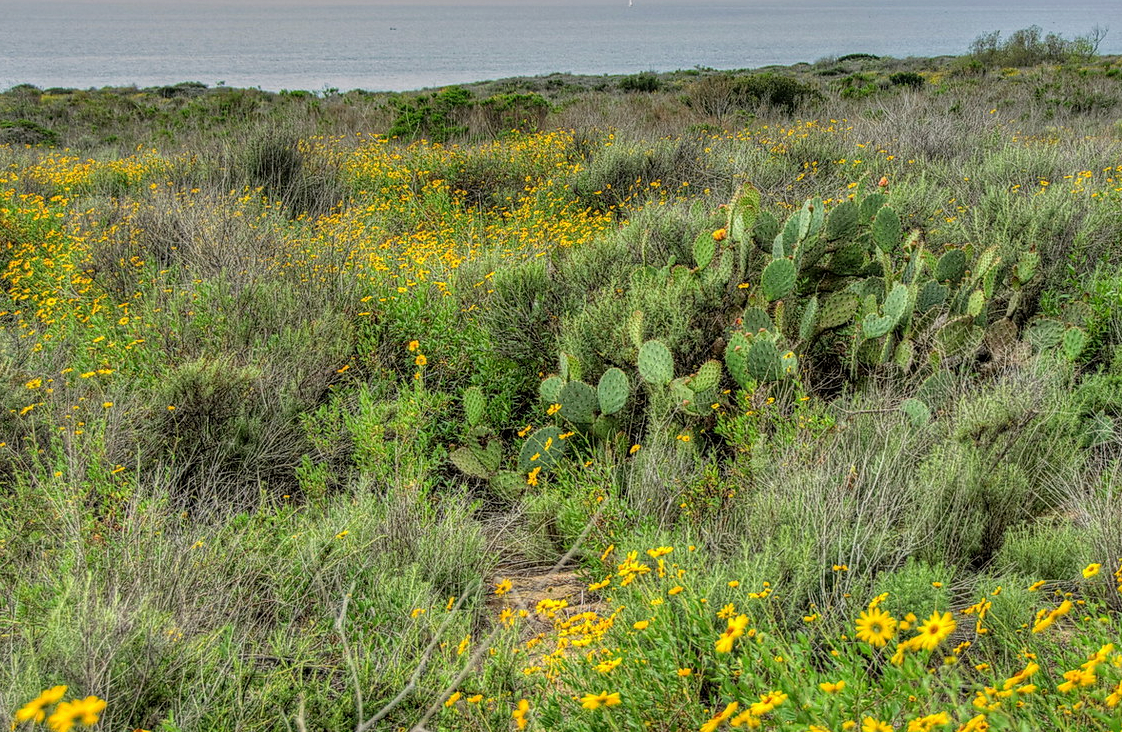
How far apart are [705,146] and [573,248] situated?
453cm

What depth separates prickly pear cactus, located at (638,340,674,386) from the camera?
3647mm

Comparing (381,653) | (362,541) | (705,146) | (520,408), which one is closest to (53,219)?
(520,408)

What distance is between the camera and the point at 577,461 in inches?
147

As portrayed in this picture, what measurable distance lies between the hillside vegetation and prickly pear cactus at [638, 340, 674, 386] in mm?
17

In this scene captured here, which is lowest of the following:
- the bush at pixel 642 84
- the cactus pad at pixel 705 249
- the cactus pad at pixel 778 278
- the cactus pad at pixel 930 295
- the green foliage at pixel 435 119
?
the cactus pad at pixel 930 295

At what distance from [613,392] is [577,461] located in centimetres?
41

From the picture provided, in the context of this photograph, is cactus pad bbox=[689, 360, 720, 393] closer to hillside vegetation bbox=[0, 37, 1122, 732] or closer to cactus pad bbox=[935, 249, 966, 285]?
hillside vegetation bbox=[0, 37, 1122, 732]

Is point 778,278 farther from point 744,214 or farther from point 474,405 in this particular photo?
point 474,405

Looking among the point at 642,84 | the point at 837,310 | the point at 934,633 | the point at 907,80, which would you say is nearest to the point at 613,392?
the point at 837,310

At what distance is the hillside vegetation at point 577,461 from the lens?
1.92 m

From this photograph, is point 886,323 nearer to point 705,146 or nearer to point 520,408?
point 520,408

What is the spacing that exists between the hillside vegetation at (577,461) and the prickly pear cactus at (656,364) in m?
0.02

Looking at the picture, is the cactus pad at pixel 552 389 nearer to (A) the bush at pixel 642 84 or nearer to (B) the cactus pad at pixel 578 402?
(B) the cactus pad at pixel 578 402

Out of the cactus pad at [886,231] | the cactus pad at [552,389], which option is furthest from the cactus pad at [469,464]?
the cactus pad at [886,231]
